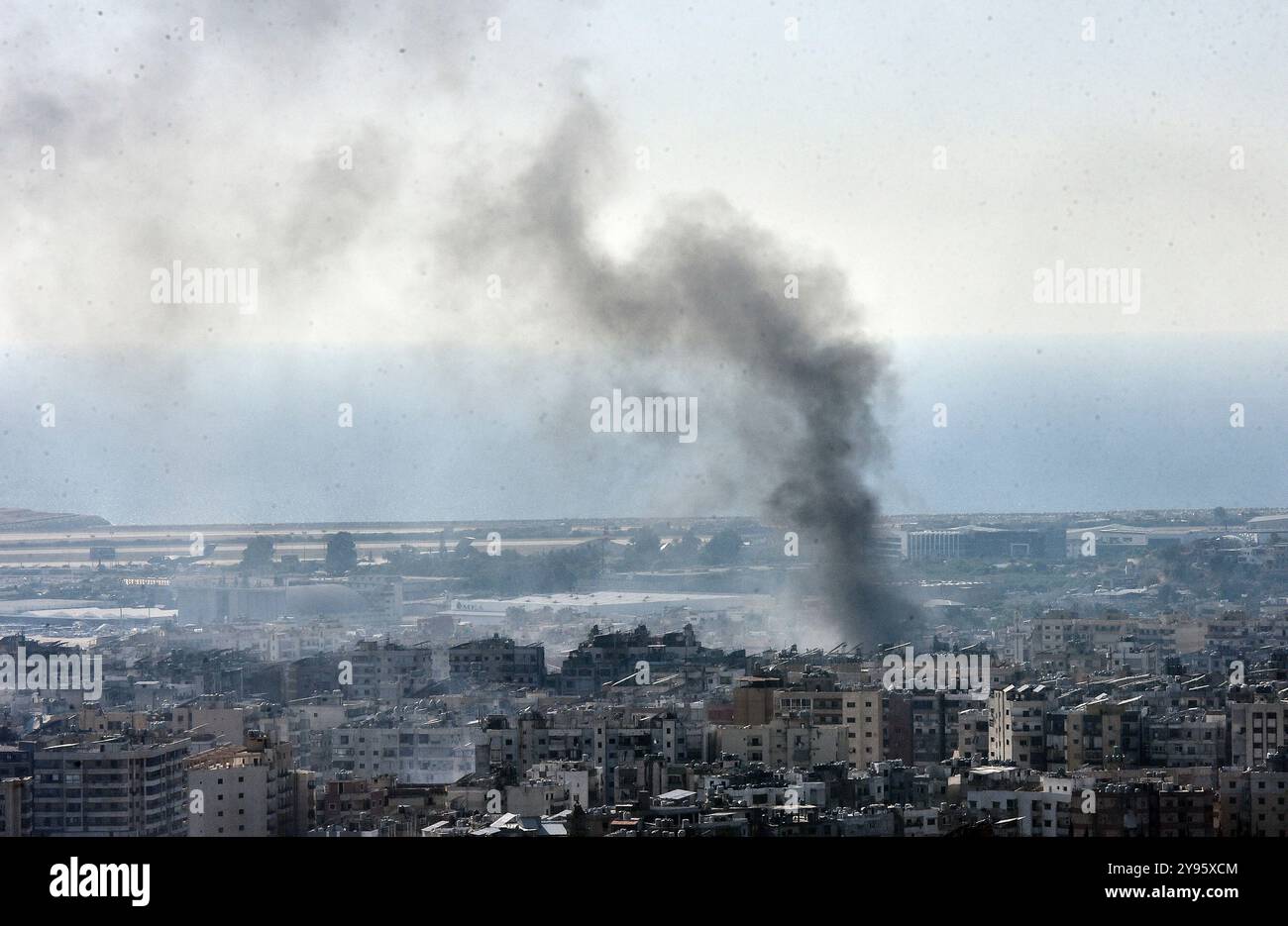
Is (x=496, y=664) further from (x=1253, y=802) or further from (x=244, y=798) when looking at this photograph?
(x=1253, y=802)

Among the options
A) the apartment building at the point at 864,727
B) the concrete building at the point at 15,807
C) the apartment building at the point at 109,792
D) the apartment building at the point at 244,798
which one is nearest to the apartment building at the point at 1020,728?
the apartment building at the point at 864,727

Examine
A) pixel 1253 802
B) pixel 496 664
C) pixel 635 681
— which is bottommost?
pixel 1253 802

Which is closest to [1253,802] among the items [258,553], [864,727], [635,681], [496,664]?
[864,727]

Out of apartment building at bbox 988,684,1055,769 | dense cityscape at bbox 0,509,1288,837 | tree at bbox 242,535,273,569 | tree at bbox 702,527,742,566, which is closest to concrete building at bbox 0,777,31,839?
dense cityscape at bbox 0,509,1288,837

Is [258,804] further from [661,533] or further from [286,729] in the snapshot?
[661,533]

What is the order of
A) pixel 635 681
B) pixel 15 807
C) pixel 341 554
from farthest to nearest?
pixel 341 554 < pixel 635 681 < pixel 15 807

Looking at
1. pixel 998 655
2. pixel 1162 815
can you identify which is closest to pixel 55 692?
pixel 998 655

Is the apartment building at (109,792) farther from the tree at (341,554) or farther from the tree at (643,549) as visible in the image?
the tree at (643,549)
